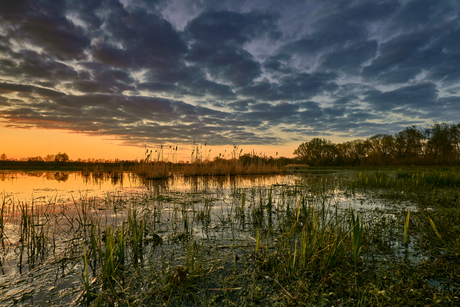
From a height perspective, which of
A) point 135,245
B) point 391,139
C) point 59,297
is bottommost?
point 59,297

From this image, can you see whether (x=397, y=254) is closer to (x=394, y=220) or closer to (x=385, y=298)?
(x=385, y=298)

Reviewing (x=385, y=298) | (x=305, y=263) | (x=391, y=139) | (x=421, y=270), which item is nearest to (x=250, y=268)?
(x=305, y=263)

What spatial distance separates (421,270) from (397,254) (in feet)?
2.03

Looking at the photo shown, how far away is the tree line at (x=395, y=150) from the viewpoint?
39.9 metres

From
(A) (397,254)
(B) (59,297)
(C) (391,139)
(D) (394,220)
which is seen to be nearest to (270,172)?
(D) (394,220)

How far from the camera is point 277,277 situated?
269 centimetres

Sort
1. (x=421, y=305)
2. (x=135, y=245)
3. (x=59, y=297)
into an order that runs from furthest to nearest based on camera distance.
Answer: (x=135, y=245) → (x=59, y=297) → (x=421, y=305)

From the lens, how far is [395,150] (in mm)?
48406

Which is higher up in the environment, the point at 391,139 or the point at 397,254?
the point at 391,139

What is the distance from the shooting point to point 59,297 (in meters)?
2.34

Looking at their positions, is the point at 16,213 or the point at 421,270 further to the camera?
the point at 16,213

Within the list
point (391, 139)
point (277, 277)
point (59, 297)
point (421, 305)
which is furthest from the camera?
point (391, 139)

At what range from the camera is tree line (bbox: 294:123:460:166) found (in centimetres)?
3988

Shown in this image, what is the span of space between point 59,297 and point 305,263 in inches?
118
